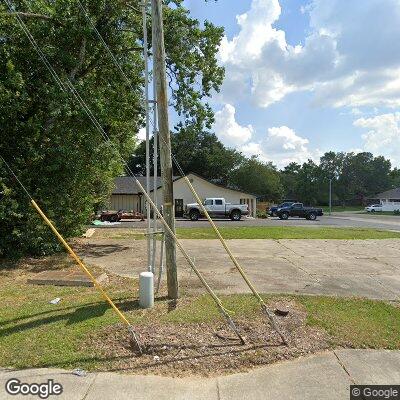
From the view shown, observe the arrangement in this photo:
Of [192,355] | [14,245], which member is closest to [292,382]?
[192,355]

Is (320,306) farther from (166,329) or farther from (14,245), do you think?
(14,245)

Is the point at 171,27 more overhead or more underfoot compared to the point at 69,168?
more overhead

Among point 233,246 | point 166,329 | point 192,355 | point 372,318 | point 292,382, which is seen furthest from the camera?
point 233,246

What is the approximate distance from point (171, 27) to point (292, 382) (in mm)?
12311

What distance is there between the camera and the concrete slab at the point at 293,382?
148 inches

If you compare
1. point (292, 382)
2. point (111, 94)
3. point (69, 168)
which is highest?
point (111, 94)

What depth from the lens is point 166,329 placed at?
5.29 m

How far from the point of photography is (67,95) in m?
11.2

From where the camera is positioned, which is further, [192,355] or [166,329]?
[166,329]

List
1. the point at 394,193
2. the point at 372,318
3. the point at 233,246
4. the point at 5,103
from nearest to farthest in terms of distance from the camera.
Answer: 1. the point at 372,318
2. the point at 5,103
3. the point at 233,246
4. the point at 394,193

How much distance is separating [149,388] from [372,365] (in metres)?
2.45

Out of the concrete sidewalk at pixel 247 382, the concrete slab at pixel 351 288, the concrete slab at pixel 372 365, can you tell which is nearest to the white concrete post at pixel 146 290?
the concrete sidewalk at pixel 247 382

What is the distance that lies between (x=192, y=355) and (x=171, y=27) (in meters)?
11.7

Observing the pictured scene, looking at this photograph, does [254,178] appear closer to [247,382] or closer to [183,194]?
[183,194]
